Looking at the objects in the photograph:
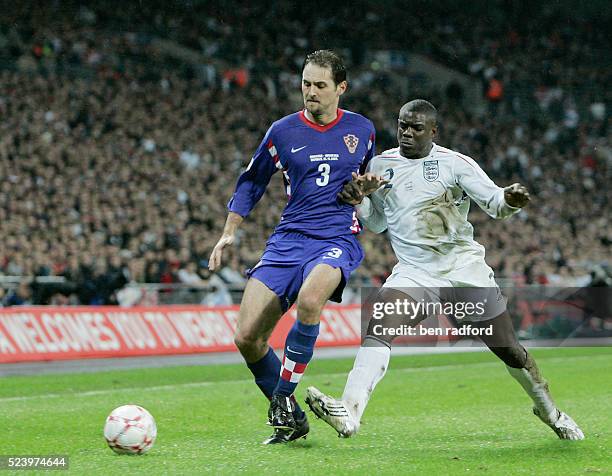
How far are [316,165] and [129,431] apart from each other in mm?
2113

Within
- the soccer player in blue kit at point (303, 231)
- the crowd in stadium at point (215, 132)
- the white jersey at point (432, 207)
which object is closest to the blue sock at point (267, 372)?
the soccer player in blue kit at point (303, 231)

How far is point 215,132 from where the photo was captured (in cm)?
2630

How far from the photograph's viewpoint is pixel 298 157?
24.4 ft

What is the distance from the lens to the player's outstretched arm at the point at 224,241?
741cm

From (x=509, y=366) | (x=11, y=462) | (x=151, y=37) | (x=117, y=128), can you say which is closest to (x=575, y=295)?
(x=117, y=128)

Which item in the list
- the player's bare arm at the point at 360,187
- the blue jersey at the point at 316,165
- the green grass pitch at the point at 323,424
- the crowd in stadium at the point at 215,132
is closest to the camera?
the green grass pitch at the point at 323,424

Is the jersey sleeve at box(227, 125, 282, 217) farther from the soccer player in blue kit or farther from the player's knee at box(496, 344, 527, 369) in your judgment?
the player's knee at box(496, 344, 527, 369)

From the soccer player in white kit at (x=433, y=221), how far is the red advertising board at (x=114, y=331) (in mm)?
9870

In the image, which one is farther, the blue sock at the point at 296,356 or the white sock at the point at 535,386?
the white sock at the point at 535,386

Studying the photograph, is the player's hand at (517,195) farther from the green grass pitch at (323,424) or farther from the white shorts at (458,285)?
the green grass pitch at (323,424)

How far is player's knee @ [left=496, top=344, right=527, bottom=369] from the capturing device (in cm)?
724

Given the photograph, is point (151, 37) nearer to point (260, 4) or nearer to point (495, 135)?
point (260, 4)

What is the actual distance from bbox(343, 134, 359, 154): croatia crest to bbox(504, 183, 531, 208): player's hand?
1.18m

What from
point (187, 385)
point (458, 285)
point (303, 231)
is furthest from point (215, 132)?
point (458, 285)
